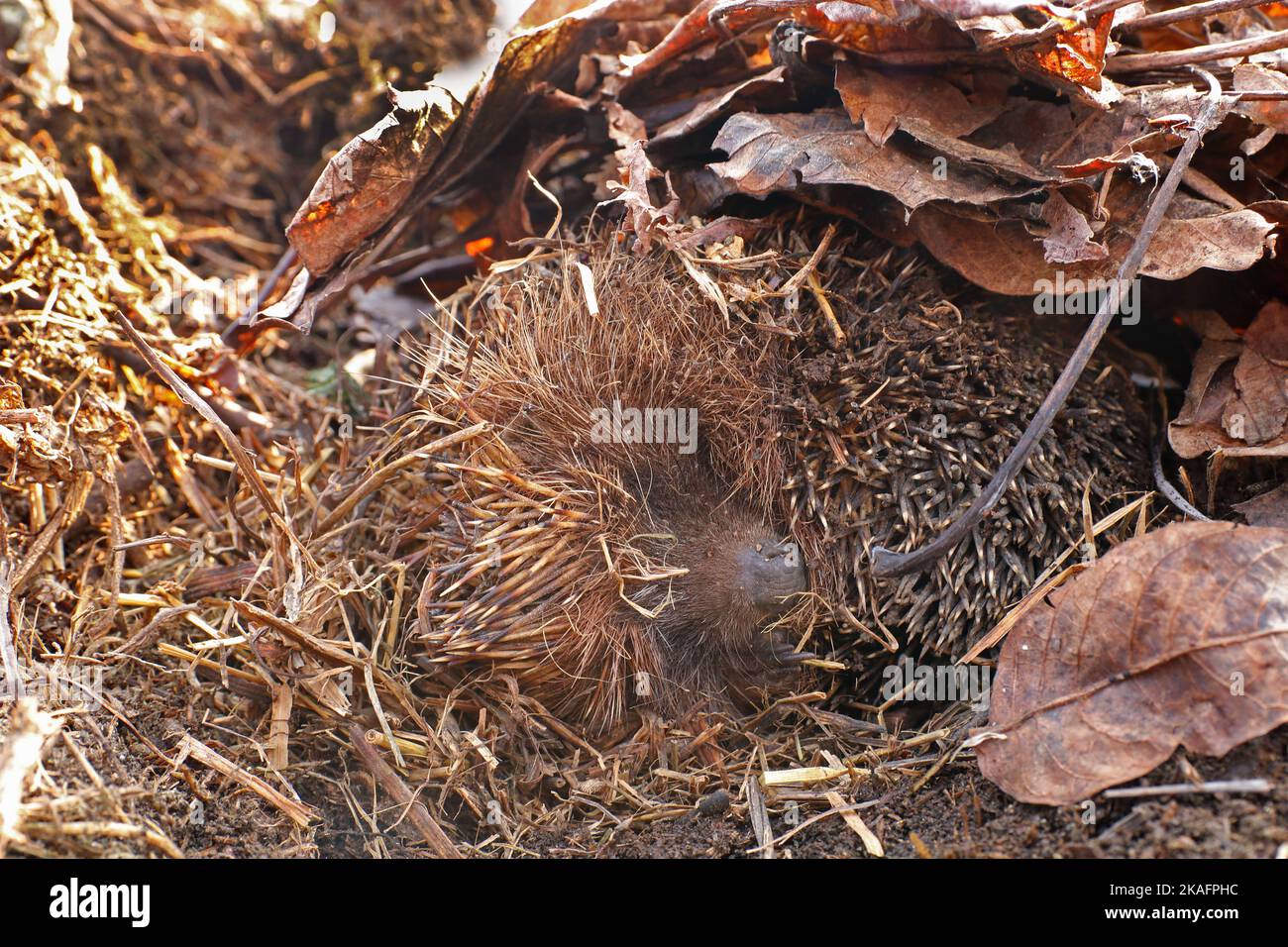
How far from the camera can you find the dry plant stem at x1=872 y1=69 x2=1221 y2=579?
2.31 meters

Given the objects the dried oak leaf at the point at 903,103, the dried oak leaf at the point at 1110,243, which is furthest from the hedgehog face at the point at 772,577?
the dried oak leaf at the point at 903,103

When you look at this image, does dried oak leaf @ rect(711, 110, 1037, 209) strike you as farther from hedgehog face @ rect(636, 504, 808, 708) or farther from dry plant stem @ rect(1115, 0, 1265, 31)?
hedgehog face @ rect(636, 504, 808, 708)

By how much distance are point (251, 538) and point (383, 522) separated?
1.31 ft

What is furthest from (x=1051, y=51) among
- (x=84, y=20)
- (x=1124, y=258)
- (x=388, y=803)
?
(x=84, y=20)

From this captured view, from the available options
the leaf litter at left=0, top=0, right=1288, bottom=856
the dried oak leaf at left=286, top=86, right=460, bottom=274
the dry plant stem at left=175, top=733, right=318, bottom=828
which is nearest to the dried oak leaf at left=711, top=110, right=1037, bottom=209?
the leaf litter at left=0, top=0, right=1288, bottom=856

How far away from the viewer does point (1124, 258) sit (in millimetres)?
2410

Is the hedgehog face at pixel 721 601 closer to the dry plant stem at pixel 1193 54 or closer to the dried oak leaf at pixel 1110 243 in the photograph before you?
the dried oak leaf at pixel 1110 243

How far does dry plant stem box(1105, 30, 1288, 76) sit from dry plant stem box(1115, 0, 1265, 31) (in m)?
0.08

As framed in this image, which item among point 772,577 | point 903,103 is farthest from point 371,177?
point 772,577

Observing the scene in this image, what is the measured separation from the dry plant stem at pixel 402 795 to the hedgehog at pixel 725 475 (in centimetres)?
27

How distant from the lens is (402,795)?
2355mm

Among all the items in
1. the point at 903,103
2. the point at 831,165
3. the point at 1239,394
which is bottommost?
the point at 1239,394

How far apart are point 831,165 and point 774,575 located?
106 centimetres

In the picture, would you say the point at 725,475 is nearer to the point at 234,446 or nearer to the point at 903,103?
the point at 903,103
